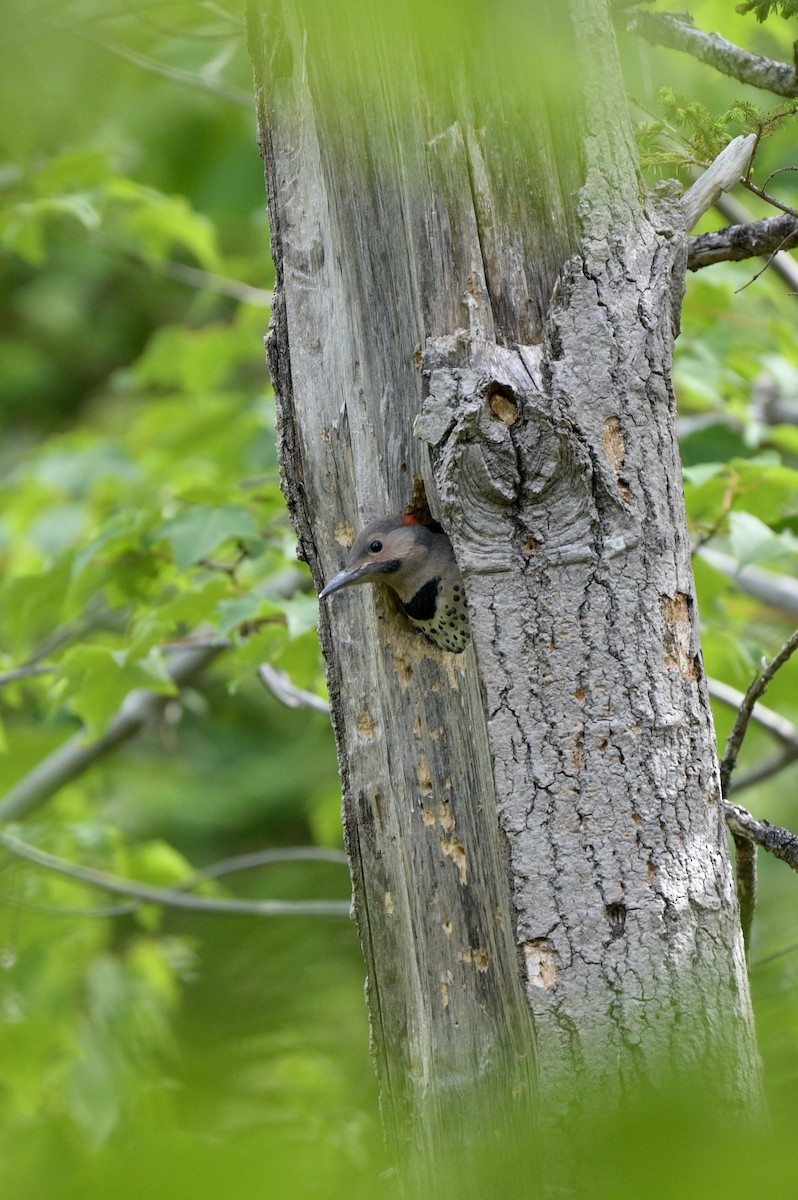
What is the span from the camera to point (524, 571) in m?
1.85

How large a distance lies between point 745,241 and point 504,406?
2.28 feet

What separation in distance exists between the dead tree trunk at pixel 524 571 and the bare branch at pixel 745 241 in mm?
215

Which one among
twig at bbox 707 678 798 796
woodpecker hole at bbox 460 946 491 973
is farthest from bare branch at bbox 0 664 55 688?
twig at bbox 707 678 798 796

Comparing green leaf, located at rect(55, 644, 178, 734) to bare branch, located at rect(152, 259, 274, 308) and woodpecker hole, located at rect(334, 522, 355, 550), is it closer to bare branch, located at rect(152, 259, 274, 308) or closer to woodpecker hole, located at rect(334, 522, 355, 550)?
woodpecker hole, located at rect(334, 522, 355, 550)

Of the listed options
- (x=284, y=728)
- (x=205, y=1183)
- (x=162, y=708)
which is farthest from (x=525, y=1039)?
(x=284, y=728)

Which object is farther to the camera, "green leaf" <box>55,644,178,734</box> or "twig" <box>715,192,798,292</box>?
"twig" <box>715,192,798,292</box>

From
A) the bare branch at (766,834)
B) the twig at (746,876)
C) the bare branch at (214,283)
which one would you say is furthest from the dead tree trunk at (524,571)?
the bare branch at (214,283)

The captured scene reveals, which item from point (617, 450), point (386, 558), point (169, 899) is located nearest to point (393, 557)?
point (386, 558)

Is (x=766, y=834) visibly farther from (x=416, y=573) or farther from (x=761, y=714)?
(x=761, y=714)

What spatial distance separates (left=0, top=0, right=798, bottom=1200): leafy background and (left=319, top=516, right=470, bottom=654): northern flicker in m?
0.67

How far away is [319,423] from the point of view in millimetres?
2256

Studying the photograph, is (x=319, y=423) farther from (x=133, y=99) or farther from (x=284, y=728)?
(x=284, y=728)

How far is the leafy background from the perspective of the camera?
999 mm

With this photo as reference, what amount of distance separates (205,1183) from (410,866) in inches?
64.2
